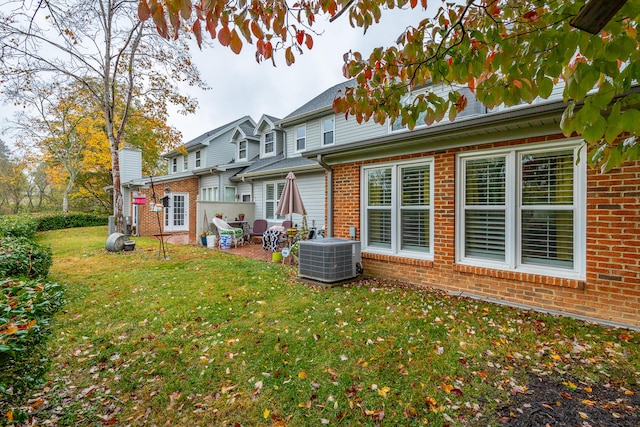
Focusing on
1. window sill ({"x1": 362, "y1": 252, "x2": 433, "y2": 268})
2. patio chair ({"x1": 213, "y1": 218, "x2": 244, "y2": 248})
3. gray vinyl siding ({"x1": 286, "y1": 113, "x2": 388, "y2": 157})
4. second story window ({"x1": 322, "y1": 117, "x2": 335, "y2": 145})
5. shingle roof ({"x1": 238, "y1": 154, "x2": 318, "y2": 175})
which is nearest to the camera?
window sill ({"x1": 362, "y1": 252, "x2": 433, "y2": 268})

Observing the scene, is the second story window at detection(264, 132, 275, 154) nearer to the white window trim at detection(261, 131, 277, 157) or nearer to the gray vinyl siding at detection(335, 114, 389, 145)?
the white window trim at detection(261, 131, 277, 157)

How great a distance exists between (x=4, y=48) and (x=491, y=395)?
13.7m

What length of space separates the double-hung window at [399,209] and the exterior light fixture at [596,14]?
156 inches

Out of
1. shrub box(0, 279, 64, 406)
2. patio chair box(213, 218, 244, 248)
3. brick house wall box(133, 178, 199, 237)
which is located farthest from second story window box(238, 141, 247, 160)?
shrub box(0, 279, 64, 406)

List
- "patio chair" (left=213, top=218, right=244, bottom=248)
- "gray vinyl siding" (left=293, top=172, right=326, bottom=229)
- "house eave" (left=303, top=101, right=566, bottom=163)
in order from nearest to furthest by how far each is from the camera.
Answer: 1. "house eave" (left=303, top=101, right=566, bottom=163)
2. "gray vinyl siding" (left=293, top=172, right=326, bottom=229)
3. "patio chair" (left=213, top=218, right=244, bottom=248)

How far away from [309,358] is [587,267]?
3877 mm

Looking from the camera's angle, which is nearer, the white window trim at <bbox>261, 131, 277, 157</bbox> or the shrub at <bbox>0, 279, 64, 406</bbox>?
the shrub at <bbox>0, 279, 64, 406</bbox>

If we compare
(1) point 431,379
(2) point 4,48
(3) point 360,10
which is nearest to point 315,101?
(2) point 4,48

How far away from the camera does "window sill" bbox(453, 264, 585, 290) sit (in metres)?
4.00

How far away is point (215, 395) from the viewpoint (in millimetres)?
2684

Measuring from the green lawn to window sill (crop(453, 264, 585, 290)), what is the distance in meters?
0.49

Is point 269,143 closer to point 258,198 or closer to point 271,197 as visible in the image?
point 258,198

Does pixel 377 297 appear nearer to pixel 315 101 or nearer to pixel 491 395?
pixel 491 395

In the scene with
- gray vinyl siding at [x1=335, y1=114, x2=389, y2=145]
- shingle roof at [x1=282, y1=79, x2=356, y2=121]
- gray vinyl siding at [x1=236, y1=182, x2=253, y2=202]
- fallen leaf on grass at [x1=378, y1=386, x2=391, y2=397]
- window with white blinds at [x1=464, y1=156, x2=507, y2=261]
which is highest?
shingle roof at [x1=282, y1=79, x2=356, y2=121]
